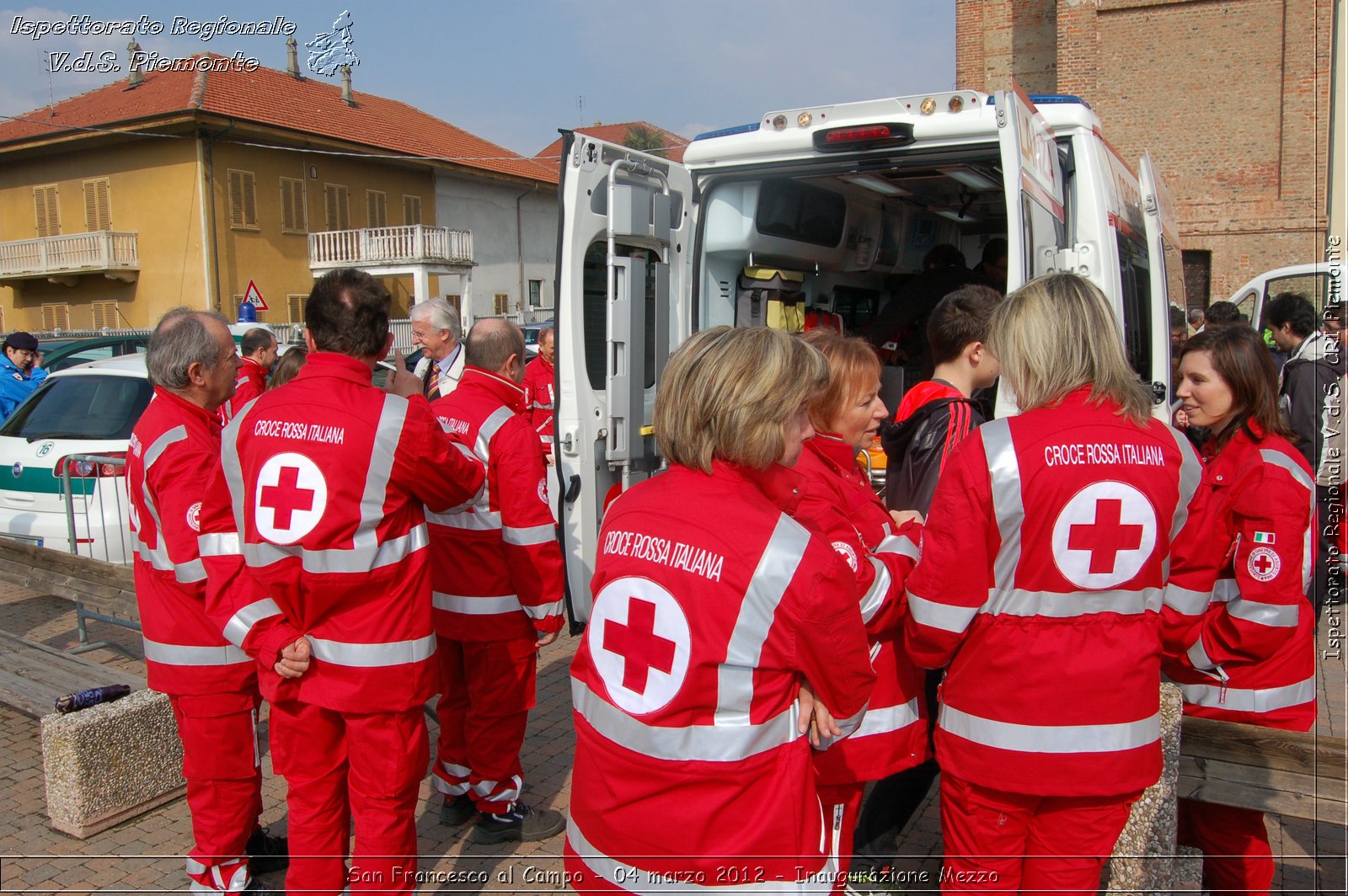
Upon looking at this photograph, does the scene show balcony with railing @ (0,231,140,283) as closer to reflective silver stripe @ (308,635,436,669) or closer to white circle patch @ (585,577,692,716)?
reflective silver stripe @ (308,635,436,669)

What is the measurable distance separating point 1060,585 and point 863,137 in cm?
270

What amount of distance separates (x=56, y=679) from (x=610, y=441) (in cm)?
287

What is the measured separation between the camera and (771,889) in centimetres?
178

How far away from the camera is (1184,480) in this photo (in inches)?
92.4

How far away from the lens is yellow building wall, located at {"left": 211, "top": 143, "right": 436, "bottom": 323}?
27812 millimetres

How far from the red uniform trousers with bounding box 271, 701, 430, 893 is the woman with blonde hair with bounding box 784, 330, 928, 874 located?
1.21 metres

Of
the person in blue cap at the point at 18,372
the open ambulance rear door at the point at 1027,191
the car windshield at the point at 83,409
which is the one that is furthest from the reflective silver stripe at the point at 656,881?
the person in blue cap at the point at 18,372

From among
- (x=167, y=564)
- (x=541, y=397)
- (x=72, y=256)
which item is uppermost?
(x=72, y=256)

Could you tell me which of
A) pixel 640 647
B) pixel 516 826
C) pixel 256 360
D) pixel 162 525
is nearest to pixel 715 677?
pixel 640 647

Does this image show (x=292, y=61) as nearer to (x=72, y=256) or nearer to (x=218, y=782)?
(x=72, y=256)

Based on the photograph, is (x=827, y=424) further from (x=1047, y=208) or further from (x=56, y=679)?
(x=56, y=679)

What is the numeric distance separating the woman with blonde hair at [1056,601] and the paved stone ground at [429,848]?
1.08m

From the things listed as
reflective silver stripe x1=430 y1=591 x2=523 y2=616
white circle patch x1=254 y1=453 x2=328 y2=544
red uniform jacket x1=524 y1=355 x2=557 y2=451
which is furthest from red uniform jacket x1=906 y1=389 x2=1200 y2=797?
red uniform jacket x1=524 y1=355 x2=557 y2=451

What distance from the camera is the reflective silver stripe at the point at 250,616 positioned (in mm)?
2684
